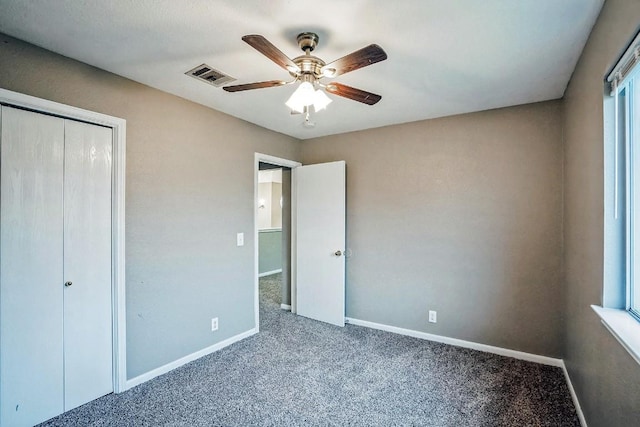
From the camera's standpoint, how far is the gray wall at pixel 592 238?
133cm

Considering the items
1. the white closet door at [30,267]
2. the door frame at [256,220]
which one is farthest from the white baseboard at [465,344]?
the white closet door at [30,267]

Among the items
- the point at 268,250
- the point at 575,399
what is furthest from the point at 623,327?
the point at 268,250

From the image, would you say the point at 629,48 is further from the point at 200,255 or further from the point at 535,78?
the point at 200,255

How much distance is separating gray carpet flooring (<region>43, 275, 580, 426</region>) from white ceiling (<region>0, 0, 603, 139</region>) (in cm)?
237

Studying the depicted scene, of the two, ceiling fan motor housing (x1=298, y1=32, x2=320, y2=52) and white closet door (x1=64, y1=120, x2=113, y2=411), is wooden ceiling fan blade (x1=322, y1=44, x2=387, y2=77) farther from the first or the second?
white closet door (x1=64, y1=120, x2=113, y2=411)

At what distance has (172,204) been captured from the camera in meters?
2.72

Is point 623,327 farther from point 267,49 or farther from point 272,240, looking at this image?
point 272,240

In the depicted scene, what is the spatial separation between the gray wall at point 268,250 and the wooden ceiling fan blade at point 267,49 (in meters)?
5.29

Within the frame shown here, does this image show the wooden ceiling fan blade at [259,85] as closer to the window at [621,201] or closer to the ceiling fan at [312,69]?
the ceiling fan at [312,69]

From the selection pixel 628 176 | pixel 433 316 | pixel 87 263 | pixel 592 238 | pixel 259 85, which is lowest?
pixel 433 316

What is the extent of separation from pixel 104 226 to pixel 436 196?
9.90ft

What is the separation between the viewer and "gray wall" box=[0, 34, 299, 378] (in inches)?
84.7

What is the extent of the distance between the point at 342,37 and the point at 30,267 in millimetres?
2394

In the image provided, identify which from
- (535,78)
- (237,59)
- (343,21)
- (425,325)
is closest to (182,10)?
(237,59)
